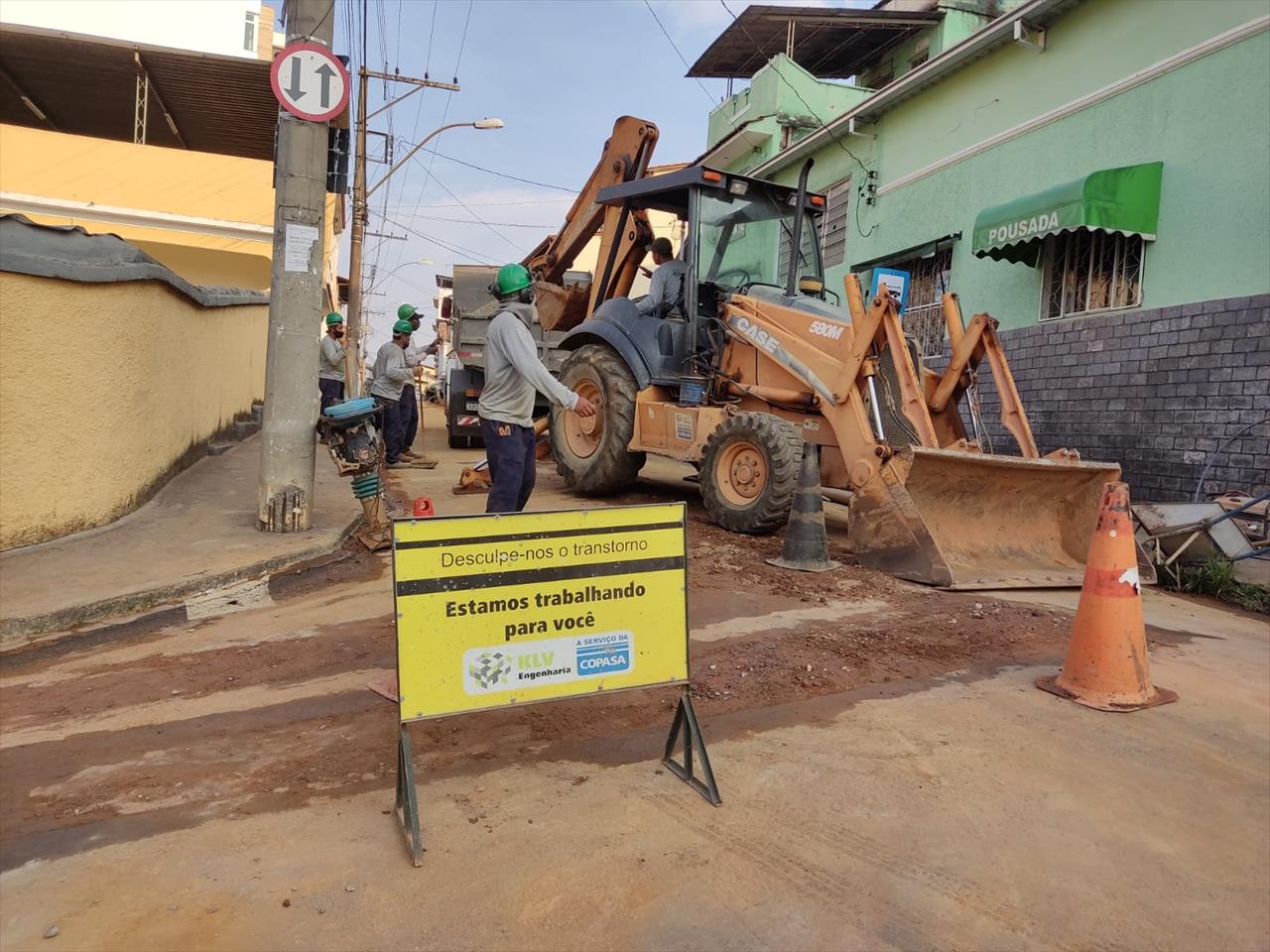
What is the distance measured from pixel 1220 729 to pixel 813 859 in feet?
7.26

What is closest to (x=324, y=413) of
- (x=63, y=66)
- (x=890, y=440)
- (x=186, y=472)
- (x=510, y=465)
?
(x=510, y=465)

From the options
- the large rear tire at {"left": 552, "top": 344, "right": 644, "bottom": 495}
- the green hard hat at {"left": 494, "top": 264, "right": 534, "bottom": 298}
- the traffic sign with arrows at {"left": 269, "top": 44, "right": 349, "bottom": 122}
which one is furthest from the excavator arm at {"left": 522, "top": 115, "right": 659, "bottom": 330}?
the green hard hat at {"left": 494, "top": 264, "right": 534, "bottom": 298}

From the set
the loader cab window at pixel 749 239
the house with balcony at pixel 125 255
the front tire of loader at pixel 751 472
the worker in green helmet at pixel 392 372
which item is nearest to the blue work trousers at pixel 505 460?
the house with balcony at pixel 125 255

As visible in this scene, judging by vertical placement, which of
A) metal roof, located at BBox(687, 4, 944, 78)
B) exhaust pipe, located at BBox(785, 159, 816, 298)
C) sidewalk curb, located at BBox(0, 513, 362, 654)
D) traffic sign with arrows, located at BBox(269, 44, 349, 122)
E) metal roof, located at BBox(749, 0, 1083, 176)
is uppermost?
metal roof, located at BBox(687, 4, 944, 78)

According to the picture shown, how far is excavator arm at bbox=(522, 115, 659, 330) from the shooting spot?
8.82 metres

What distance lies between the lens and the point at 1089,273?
1001 cm

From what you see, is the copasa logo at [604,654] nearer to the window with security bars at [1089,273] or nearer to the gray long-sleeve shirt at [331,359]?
the window with security bars at [1089,273]

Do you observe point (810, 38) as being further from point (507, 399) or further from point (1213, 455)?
point (507, 399)

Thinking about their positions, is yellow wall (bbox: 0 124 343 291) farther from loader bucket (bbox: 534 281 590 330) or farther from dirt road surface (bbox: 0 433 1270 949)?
dirt road surface (bbox: 0 433 1270 949)

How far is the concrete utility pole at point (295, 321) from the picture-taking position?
623 centimetres

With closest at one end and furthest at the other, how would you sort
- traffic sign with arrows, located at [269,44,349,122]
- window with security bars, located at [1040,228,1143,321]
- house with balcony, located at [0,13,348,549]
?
house with balcony, located at [0,13,348,549] < traffic sign with arrows, located at [269,44,349,122] < window with security bars, located at [1040,228,1143,321]

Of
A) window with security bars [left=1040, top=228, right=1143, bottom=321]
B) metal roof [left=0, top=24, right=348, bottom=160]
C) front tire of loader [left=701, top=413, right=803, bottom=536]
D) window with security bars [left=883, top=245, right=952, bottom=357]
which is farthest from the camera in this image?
metal roof [left=0, top=24, right=348, bottom=160]

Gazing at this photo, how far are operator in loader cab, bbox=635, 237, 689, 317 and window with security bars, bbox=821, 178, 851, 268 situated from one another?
7.89 m

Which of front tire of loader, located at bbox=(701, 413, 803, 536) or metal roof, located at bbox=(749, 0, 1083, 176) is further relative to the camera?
metal roof, located at bbox=(749, 0, 1083, 176)
